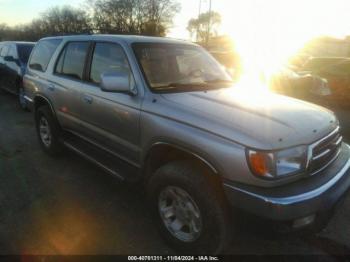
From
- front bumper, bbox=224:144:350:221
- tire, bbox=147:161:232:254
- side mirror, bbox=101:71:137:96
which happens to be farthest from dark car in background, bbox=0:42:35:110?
front bumper, bbox=224:144:350:221

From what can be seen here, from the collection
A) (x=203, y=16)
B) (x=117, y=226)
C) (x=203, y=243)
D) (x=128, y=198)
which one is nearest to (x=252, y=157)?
(x=203, y=243)

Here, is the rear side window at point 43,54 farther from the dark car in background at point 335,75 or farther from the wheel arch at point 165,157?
the dark car in background at point 335,75

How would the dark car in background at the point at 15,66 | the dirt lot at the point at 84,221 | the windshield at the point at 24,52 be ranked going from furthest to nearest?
the windshield at the point at 24,52 → the dark car in background at the point at 15,66 → the dirt lot at the point at 84,221

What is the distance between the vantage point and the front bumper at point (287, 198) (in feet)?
7.36

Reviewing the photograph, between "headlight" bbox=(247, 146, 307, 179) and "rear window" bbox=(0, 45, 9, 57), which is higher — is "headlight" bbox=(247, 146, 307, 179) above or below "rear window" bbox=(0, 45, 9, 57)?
above

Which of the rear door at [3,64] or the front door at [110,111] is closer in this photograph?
the front door at [110,111]

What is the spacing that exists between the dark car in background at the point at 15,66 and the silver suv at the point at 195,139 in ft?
16.9

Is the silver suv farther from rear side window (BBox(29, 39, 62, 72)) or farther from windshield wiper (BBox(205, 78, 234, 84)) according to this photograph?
rear side window (BBox(29, 39, 62, 72))

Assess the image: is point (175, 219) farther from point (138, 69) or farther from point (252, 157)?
point (138, 69)

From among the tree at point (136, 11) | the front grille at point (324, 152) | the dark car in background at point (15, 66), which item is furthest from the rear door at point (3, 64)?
the tree at point (136, 11)

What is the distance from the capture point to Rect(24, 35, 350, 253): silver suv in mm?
2330

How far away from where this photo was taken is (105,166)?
357 cm

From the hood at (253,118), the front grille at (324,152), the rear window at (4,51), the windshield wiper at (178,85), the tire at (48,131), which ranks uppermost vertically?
the windshield wiper at (178,85)

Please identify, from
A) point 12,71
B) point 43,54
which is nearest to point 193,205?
point 43,54
